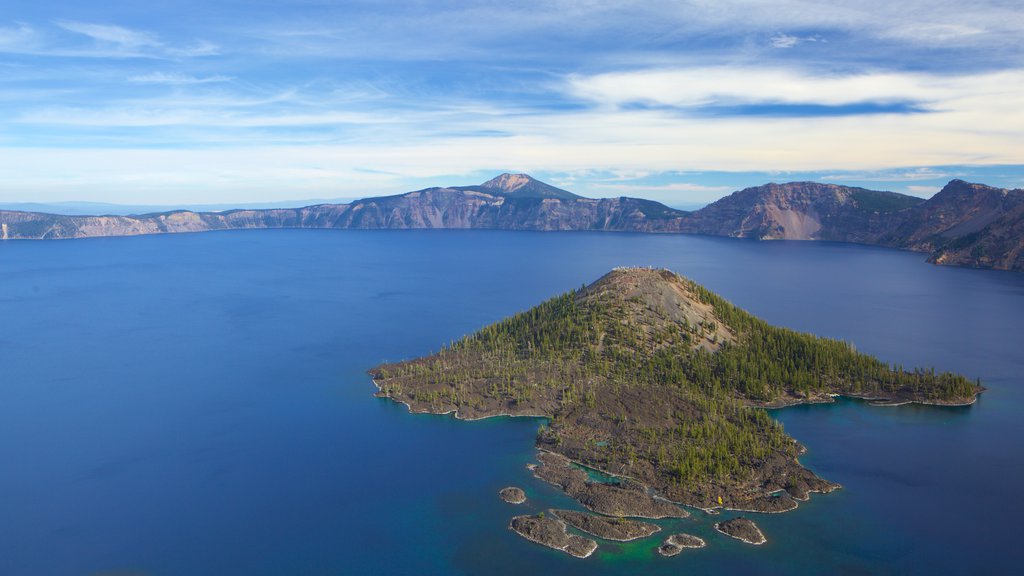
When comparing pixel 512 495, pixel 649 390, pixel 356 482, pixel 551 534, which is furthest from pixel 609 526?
pixel 649 390

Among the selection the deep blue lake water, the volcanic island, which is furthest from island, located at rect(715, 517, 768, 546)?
the deep blue lake water

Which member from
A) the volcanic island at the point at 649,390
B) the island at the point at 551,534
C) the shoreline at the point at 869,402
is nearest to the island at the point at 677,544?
the volcanic island at the point at 649,390

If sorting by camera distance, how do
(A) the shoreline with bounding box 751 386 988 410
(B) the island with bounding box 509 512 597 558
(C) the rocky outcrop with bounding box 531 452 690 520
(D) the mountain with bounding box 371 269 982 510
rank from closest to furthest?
(B) the island with bounding box 509 512 597 558, (C) the rocky outcrop with bounding box 531 452 690 520, (D) the mountain with bounding box 371 269 982 510, (A) the shoreline with bounding box 751 386 988 410

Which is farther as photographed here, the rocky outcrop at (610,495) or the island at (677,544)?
the rocky outcrop at (610,495)

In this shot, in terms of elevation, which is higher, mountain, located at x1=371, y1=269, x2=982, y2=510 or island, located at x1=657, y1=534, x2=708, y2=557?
mountain, located at x1=371, y1=269, x2=982, y2=510

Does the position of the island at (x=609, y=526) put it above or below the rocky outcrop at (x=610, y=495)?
below

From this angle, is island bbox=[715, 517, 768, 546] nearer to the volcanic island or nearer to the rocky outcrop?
the volcanic island

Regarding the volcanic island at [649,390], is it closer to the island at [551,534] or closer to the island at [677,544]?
the island at [551,534]
